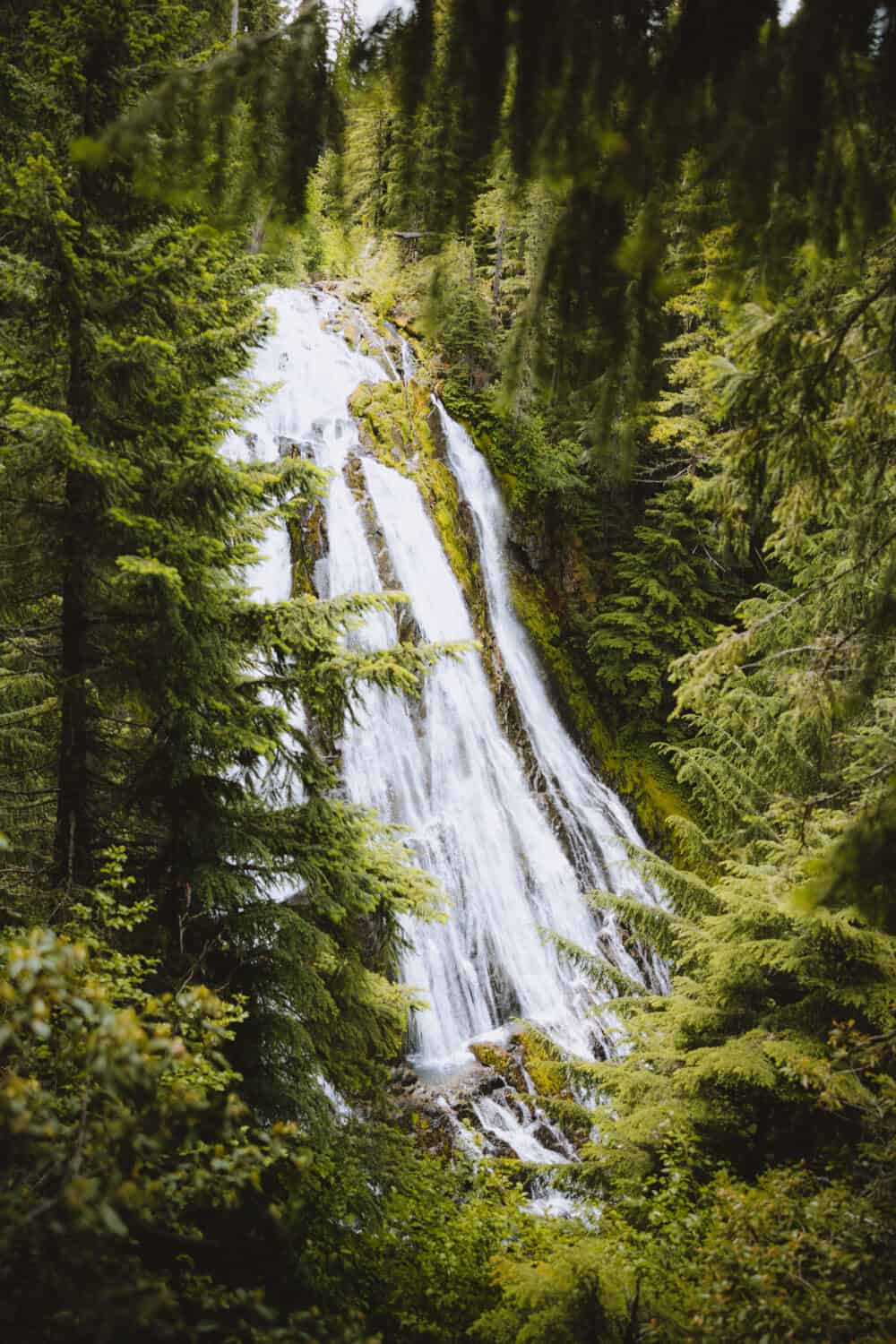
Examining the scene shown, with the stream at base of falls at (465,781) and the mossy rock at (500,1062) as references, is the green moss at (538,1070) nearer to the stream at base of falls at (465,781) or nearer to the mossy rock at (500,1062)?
the mossy rock at (500,1062)

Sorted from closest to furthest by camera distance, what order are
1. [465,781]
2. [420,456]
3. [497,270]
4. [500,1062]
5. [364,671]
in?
[364,671] → [500,1062] → [465,781] → [420,456] → [497,270]

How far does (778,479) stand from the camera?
12.3 ft

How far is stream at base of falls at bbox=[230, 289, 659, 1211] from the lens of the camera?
926 cm

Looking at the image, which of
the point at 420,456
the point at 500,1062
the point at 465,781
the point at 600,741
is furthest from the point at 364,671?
the point at 420,456

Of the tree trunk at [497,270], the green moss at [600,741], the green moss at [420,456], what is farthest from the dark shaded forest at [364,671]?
the tree trunk at [497,270]

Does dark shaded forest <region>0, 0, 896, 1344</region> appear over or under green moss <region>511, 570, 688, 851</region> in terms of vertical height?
under

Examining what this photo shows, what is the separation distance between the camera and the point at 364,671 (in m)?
4.96

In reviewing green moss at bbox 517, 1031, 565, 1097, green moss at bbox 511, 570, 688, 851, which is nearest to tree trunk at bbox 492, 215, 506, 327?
green moss at bbox 511, 570, 688, 851

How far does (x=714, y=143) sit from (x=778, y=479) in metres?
1.94

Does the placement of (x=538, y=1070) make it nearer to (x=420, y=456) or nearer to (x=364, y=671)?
(x=364, y=671)

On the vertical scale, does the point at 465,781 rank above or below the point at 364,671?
above

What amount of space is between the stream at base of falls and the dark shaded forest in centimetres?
A: 177

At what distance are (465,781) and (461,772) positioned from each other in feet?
0.58

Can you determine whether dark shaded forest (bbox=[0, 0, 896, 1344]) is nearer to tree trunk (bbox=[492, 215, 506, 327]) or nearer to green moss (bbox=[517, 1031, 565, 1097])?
green moss (bbox=[517, 1031, 565, 1097])
